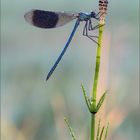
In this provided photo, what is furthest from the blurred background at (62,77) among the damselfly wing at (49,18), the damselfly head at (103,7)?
the damselfly head at (103,7)

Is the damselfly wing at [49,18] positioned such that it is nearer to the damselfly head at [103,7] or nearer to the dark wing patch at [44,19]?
the dark wing patch at [44,19]

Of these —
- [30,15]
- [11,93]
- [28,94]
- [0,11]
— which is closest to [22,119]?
[28,94]

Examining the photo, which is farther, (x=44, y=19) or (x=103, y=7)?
(x=44, y=19)

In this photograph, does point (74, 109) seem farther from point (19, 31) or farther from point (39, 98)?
point (19, 31)

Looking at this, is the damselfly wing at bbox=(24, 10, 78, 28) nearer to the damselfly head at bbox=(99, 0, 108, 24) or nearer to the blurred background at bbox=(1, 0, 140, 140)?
the blurred background at bbox=(1, 0, 140, 140)

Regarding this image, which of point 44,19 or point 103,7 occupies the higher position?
point 103,7

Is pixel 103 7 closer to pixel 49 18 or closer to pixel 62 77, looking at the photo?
pixel 49 18

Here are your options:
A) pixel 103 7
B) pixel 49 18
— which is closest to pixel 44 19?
pixel 49 18

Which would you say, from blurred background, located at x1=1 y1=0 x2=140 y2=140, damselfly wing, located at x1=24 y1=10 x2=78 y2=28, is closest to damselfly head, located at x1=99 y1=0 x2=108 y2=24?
damselfly wing, located at x1=24 y1=10 x2=78 y2=28

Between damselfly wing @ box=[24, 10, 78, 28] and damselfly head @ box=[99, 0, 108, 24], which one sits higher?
damselfly head @ box=[99, 0, 108, 24]
